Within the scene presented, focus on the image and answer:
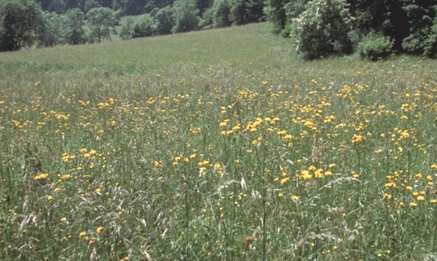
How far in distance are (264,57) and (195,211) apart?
2855 cm

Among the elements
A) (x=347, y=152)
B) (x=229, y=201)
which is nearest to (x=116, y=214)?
(x=229, y=201)

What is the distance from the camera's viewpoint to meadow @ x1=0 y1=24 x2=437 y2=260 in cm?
332

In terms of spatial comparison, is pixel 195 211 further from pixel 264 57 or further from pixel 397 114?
pixel 264 57

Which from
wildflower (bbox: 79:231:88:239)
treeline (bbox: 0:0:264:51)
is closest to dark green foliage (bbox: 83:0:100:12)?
treeline (bbox: 0:0:264:51)

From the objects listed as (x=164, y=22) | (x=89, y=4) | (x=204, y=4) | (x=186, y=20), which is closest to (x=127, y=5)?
(x=89, y=4)

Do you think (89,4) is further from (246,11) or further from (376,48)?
(376,48)

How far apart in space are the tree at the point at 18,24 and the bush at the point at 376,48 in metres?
55.8

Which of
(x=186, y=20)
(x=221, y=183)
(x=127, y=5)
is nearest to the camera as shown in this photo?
(x=221, y=183)

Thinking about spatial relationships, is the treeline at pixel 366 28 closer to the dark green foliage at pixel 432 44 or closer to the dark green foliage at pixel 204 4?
the dark green foliage at pixel 432 44

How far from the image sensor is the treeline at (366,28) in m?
25.8

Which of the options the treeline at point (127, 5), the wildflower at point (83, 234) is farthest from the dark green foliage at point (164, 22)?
the wildflower at point (83, 234)

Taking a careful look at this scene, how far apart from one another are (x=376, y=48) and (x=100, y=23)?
4869 inches

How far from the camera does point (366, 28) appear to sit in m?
29.8

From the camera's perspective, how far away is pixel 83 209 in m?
3.60
